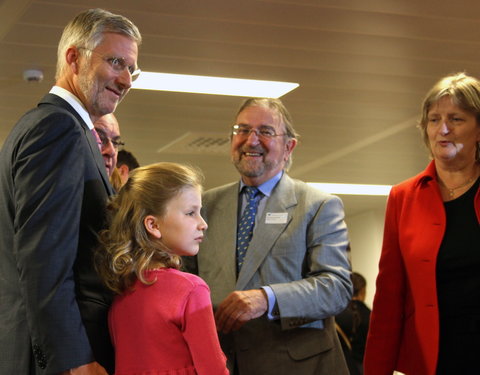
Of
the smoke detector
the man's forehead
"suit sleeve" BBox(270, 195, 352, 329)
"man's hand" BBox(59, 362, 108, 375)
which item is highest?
the smoke detector

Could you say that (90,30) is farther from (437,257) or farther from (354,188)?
(354,188)

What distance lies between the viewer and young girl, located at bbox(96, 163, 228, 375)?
2172mm

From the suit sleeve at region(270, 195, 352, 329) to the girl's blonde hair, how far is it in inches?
31.2

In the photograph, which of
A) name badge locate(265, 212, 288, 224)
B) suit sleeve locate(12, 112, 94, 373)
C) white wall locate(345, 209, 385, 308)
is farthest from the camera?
white wall locate(345, 209, 385, 308)

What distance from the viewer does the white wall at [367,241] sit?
1398cm

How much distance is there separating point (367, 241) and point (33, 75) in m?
9.13

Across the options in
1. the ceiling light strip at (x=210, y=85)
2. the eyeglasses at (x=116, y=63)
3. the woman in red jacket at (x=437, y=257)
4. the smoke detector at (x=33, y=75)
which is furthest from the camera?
the ceiling light strip at (x=210, y=85)

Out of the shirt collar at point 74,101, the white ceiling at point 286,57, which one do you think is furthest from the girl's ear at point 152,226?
the white ceiling at point 286,57

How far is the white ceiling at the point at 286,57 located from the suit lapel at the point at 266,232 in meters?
1.79

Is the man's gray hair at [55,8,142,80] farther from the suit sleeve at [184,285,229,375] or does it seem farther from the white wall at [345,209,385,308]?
the white wall at [345,209,385,308]

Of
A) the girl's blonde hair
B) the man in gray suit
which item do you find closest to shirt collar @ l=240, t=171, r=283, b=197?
the man in gray suit

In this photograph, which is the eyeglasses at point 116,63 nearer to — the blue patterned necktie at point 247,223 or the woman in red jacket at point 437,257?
the blue patterned necktie at point 247,223

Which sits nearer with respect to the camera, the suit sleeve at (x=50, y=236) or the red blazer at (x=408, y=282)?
the suit sleeve at (x=50, y=236)

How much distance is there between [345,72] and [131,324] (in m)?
4.29
